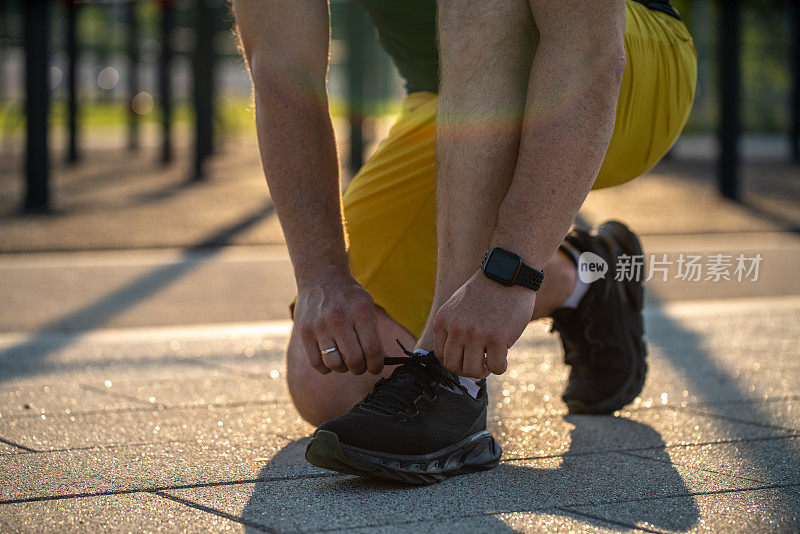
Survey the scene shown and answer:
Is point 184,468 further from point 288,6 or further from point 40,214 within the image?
point 40,214

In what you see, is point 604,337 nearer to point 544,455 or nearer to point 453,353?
point 544,455

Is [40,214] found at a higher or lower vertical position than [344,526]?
lower

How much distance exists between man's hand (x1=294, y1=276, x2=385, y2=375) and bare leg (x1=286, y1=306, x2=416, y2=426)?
36 cm

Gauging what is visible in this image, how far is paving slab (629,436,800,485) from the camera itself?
1.86 metres

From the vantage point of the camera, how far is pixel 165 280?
441 cm

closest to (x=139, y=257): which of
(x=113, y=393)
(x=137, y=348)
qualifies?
(x=137, y=348)

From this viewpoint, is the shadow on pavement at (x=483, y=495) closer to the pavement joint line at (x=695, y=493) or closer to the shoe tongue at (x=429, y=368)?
the pavement joint line at (x=695, y=493)

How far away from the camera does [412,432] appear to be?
1.78m

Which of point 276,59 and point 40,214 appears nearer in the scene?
point 276,59

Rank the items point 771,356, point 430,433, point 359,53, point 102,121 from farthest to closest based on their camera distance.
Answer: point 102,121, point 359,53, point 771,356, point 430,433

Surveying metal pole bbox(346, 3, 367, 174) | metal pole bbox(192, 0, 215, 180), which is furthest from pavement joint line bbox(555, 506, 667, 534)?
metal pole bbox(192, 0, 215, 180)

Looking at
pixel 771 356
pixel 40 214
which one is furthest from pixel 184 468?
pixel 40 214

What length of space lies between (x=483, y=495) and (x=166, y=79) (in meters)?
9.02

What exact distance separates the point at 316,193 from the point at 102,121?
21500mm
